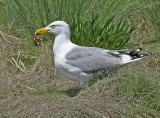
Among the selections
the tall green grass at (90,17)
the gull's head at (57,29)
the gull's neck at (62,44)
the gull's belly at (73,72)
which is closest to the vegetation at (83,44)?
the tall green grass at (90,17)

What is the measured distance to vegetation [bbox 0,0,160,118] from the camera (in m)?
4.24

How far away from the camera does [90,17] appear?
658cm

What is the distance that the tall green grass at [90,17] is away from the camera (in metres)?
6.18

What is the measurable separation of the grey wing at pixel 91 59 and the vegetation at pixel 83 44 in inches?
7.3

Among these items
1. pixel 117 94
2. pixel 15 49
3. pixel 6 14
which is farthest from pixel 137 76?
pixel 6 14

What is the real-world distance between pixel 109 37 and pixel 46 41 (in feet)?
3.77

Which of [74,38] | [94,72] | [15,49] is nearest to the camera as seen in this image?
[94,72]

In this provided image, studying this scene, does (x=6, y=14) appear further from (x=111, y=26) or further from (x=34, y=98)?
(x=34, y=98)

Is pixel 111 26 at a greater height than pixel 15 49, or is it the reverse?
pixel 111 26

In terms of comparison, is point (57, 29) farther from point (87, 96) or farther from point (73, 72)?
point (87, 96)

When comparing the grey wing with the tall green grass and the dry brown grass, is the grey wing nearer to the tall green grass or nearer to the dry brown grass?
the dry brown grass

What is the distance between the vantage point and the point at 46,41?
650cm

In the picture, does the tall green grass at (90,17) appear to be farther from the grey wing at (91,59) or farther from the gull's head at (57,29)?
the grey wing at (91,59)

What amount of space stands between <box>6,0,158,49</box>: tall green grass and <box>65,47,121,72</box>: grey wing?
1027mm
